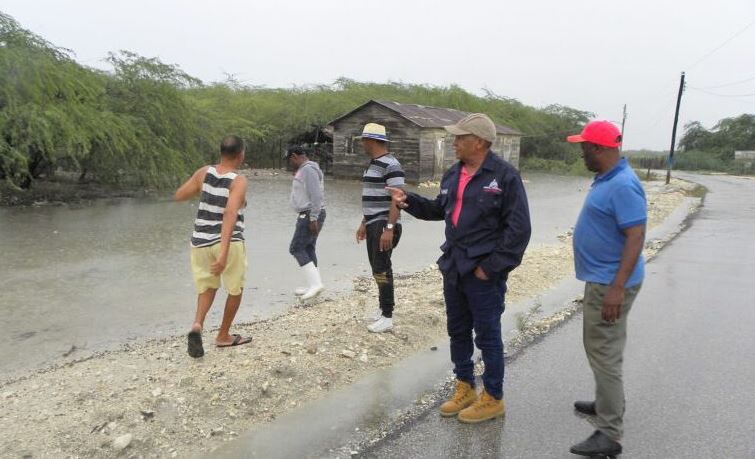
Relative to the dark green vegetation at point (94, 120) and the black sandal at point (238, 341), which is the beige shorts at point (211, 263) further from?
the dark green vegetation at point (94, 120)

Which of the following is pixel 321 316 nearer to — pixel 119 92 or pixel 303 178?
pixel 303 178

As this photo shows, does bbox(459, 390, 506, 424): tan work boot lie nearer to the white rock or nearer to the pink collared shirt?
the pink collared shirt

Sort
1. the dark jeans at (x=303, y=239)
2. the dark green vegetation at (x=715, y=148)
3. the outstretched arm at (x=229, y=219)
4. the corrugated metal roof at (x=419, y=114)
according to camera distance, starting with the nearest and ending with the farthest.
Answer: the outstretched arm at (x=229, y=219)
the dark jeans at (x=303, y=239)
the corrugated metal roof at (x=419, y=114)
the dark green vegetation at (x=715, y=148)

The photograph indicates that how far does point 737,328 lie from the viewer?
5.84m

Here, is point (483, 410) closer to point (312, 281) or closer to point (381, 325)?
point (381, 325)

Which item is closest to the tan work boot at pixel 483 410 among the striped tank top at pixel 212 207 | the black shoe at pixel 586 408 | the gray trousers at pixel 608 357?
the black shoe at pixel 586 408

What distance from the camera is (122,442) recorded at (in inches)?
127

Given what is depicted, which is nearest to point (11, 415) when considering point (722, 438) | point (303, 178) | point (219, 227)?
point (219, 227)

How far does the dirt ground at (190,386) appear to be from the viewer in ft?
10.9

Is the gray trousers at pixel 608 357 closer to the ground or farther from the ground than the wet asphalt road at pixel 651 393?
farther from the ground

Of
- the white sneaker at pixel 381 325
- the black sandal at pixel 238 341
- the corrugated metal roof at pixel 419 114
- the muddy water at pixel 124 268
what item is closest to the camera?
the black sandal at pixel 238 341

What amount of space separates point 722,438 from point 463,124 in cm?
245

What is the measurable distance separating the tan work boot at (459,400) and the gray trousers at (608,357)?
84 centimetres

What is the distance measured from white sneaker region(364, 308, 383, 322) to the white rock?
2554 mm
